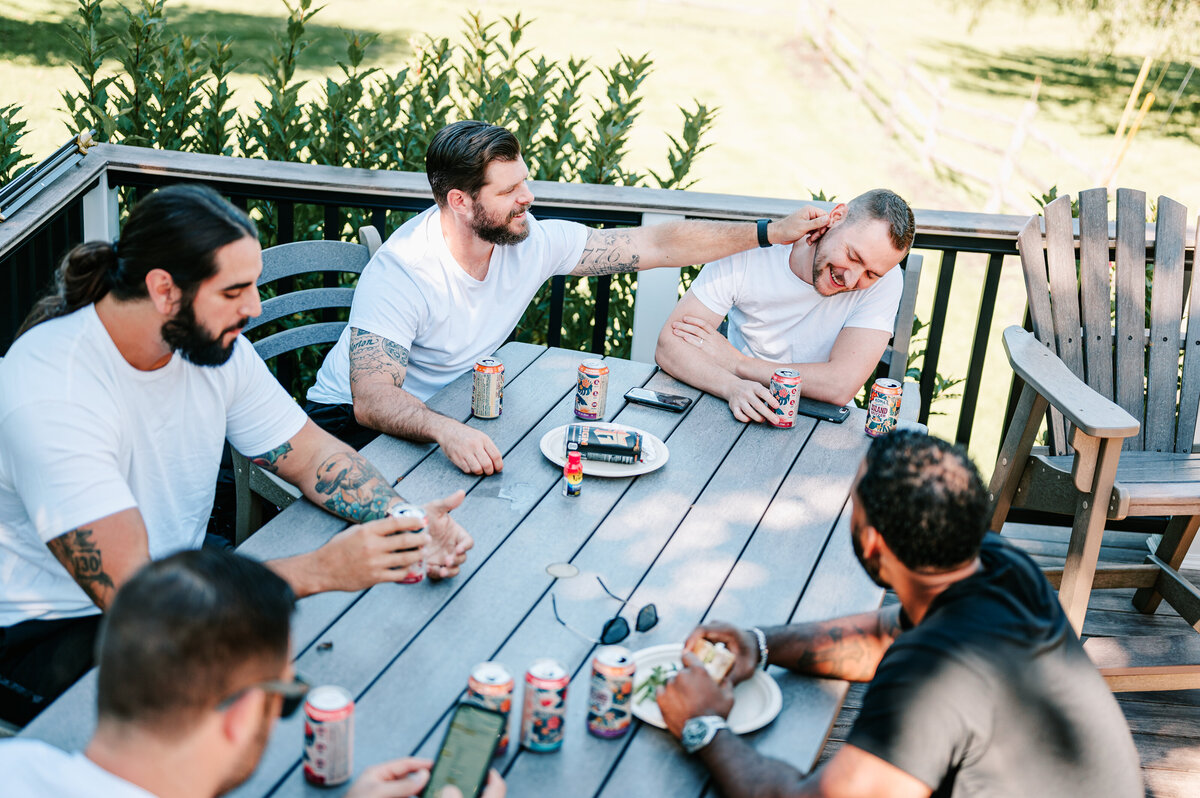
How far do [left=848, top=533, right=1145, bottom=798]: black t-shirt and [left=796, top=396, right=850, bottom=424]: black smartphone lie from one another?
4.02ft

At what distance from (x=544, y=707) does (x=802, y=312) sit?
2011mm

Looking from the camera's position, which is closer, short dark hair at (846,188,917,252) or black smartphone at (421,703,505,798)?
black smartphone at (421,703,505,798)

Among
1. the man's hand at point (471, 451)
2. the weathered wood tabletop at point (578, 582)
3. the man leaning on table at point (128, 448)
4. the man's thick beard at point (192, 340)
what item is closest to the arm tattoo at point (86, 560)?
the man leaning on table at point (128, 448)

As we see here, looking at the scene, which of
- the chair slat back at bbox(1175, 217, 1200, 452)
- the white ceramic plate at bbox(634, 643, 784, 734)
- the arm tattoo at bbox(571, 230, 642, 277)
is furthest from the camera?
the chair slat back at bbox(1175, 217, 1200, 452)

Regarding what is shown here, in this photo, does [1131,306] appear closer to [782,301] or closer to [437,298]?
[782,301]

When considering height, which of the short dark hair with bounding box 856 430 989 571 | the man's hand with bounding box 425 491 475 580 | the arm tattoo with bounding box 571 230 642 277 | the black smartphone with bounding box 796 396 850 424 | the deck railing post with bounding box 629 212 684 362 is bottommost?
the deck railing post with bounding box 629 212 684 362

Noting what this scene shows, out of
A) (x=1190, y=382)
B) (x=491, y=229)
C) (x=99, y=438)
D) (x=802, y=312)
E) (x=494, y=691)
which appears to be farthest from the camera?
(x=1190, y=382)

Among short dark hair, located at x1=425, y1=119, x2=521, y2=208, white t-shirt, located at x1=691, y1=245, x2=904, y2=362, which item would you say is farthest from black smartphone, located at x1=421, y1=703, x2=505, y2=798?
white t-shirt, located at x1=691, y1=245, x2=904, y2=362

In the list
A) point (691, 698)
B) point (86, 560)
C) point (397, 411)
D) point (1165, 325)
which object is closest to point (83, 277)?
point (86, 560)

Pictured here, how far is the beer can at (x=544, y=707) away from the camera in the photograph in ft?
4.74

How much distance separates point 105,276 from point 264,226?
7.11 feet

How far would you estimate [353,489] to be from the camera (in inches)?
82.4

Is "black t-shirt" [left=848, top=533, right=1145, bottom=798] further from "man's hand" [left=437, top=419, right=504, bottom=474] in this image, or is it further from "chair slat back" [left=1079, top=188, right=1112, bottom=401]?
"chair slat back" [left=1079, top=188, right=1112, bottom=401]

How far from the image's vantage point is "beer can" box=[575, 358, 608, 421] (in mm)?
2541
